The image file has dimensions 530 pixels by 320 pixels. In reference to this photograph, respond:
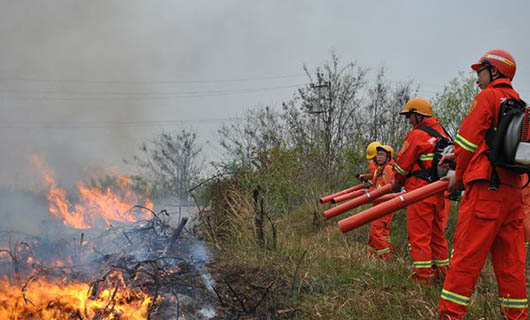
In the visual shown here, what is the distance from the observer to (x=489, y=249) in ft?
9.46

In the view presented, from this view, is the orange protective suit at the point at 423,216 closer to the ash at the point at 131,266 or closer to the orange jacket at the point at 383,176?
the orange jacket at the point at 383,176

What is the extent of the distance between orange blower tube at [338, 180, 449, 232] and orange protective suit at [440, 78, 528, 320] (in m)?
0.27

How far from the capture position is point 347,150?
11.6m

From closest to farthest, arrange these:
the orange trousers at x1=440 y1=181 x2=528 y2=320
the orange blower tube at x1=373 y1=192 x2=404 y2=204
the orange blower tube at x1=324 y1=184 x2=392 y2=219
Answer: the orange trousers at x1=440 y1=181 x2=528 y2=320, the orange blower tube at x1=324 y1=184 x2=392 y2=219, the orange blower tube at x1=373 y1=192 x2=404 y2=204

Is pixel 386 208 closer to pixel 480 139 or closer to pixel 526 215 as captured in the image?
pixel 480 139

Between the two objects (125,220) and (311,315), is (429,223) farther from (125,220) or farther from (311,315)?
(125,220)

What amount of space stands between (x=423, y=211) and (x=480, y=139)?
1759 mm

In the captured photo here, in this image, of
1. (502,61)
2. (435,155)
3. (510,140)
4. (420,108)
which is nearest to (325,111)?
(420,108)

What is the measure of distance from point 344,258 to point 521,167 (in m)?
2.74

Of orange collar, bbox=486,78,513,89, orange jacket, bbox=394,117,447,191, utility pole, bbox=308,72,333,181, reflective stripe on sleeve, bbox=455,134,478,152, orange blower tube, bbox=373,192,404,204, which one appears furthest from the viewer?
utility pole, bbox=308,72,333,181

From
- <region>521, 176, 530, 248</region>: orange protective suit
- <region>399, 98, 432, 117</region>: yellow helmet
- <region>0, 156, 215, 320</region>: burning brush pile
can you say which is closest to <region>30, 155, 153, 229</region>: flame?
<region>0, 156, 215, 320</region>: burning brush pile

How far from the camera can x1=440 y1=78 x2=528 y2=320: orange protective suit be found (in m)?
2.82

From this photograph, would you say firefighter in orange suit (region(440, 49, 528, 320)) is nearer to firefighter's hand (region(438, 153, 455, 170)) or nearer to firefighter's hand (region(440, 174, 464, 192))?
firefighter's hand (region(440, 174, 464, 192))

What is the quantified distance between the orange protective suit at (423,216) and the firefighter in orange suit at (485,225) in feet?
4.74
